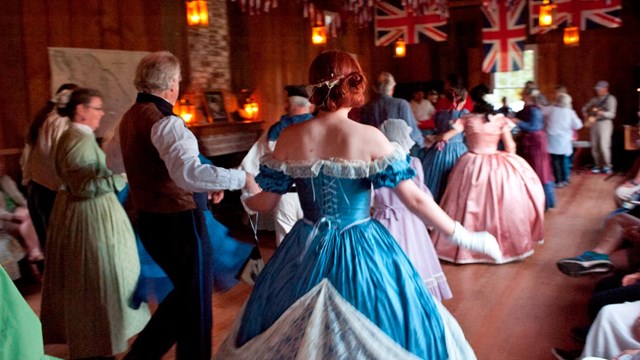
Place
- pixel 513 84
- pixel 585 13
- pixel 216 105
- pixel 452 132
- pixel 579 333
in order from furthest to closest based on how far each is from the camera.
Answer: pixel 513 84
pixel 585 13
pixel 216 105
pixel 452 132
pixel 579 333

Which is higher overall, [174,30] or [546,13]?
[546,13]

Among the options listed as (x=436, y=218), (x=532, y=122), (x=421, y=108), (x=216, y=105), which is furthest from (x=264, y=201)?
(x=421, y=108)

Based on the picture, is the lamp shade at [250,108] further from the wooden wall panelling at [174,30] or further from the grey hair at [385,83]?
the grey hair at [385,83]

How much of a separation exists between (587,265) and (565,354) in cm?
59

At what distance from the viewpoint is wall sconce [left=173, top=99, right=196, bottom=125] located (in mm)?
6586

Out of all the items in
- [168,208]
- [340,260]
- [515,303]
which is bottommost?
[515,303]

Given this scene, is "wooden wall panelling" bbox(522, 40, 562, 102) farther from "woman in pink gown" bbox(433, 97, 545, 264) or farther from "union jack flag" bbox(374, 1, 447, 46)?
"woman in pink gown" bbox(433, 97, 545, 264)

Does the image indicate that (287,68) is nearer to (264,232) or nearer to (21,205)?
(264,232)

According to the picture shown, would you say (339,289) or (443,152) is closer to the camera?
(339,289)

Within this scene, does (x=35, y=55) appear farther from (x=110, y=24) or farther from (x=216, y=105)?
(x=216, y=105)

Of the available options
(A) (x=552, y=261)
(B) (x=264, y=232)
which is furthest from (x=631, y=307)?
(B) (x=264, y=232)

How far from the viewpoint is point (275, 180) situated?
2191 millimetres

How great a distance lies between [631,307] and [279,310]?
4.91 ft

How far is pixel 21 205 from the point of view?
395cm
